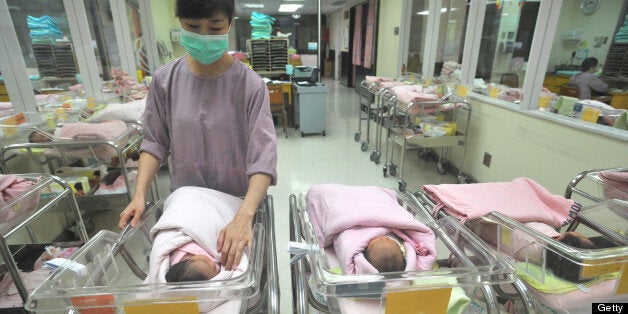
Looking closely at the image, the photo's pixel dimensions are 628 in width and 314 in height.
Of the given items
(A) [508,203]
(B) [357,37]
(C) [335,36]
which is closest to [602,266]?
(A) [508,203]

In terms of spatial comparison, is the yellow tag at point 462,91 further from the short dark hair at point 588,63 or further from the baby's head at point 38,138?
the baby's head at point 38,138

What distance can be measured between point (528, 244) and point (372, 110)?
346 cm

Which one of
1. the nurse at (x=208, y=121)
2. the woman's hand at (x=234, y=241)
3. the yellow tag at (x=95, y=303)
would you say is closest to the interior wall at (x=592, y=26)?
the nurse at (x=208, y=121)

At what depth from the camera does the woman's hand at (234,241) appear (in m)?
0.79

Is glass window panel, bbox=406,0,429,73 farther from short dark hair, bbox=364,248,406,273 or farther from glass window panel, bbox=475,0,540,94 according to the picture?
short dark hair, bbox=364,248,406,273

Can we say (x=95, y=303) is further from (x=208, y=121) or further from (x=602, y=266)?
(x=602, y=266)

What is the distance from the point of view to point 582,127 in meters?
2.01

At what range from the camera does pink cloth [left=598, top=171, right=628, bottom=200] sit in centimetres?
117

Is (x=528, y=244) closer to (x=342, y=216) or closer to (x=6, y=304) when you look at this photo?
(x=342, y=216)

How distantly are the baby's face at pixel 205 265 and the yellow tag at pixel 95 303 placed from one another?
19 cm

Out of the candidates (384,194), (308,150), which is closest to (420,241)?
(384,194)

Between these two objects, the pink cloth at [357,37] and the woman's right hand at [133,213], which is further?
the pink cloth at [357,37]

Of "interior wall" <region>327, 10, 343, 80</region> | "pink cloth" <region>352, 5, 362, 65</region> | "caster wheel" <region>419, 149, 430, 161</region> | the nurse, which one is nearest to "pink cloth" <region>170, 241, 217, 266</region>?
the nurse

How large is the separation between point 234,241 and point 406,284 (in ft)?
1.43
